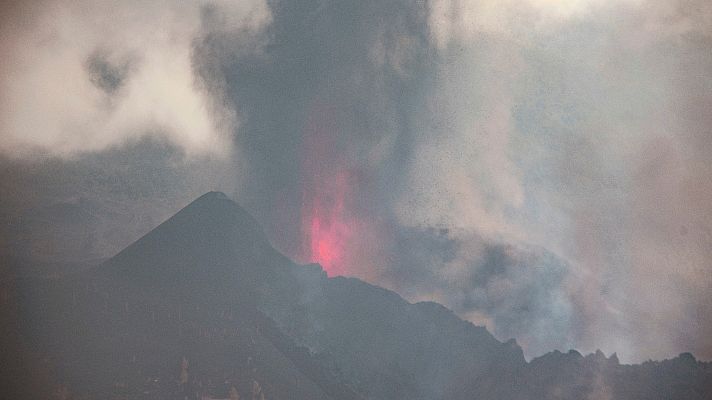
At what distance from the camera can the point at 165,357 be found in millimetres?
67688

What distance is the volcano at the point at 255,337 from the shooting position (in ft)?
214

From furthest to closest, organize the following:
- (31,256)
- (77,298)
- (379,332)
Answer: (379,332) < (77,298) < (31,256)

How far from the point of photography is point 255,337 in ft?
253

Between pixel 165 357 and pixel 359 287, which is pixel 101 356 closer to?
pixel 165 357

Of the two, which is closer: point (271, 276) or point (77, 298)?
point (77, 298)

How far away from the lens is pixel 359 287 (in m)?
78.4

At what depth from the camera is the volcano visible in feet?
214

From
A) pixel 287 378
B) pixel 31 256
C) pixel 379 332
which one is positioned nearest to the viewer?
pixel 31 256

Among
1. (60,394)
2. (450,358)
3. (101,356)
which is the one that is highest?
(450,358)

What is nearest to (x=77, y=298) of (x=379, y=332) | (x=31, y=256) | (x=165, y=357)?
(x=31, y=256)

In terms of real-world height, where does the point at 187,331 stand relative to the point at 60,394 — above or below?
above

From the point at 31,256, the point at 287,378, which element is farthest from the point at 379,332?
the point at 31,256

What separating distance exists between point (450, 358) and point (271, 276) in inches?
1068

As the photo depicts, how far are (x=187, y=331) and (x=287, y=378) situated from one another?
43.6 ft
